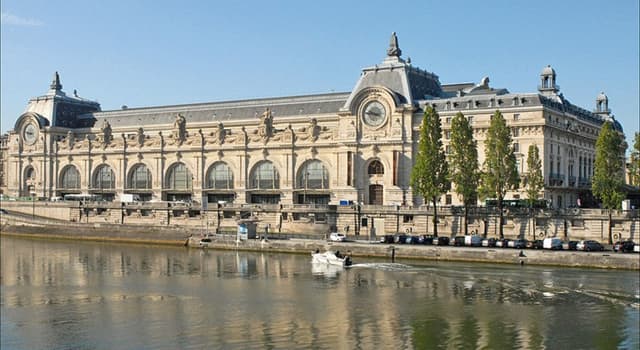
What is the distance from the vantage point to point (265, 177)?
353ft

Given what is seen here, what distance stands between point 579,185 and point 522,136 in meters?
14.0

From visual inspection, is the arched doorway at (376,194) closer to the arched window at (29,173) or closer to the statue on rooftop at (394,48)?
the statue on rooftop at (394,48)

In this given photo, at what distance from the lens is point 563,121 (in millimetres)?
94750

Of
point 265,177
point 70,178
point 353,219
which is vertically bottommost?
point 353,219

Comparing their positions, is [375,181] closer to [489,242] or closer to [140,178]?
[489,242]

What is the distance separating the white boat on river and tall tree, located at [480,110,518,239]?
1739 cm

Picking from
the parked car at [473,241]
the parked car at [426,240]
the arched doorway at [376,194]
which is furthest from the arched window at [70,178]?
the parked car at [473,241]

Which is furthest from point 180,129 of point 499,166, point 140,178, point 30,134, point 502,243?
point 502,243

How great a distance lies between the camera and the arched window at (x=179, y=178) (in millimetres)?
114438

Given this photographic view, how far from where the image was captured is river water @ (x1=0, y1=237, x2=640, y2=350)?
4212 centimetres

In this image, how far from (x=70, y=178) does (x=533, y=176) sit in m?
74.7

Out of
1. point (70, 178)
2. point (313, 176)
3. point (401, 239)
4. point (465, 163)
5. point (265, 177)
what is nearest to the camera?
point (401, 239)

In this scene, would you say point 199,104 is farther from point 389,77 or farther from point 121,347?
point 121,347

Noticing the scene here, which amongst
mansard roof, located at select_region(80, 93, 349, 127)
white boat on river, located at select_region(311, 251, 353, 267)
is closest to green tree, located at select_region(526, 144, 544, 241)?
white boat on river, located at select_region(311, 251, 353, 267)
